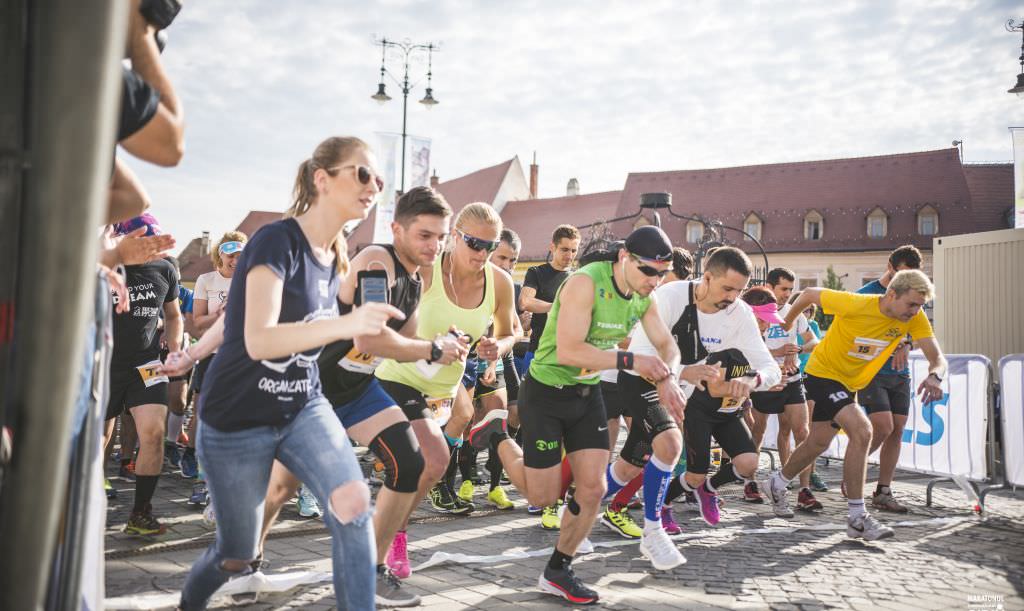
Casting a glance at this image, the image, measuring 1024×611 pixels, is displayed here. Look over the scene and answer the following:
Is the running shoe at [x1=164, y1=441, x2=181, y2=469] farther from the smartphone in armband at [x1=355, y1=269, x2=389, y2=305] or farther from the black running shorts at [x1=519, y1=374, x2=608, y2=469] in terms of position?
the smartphone in armband at [x1=355, y1=269, x2=389, y2=305]

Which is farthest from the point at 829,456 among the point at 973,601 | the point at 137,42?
the point at 137,42

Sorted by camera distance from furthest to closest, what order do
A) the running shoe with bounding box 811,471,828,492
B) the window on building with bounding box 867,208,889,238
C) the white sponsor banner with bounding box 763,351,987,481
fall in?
1. the window on building with bounding box 867,208,889,238
2. the running shoe with bounding box 811,471,828,492
3. the white sponsor banner with bounding box 763,351,987,481

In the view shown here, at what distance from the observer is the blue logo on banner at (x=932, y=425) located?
9.49 m

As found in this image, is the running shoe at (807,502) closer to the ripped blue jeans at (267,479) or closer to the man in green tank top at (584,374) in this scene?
the man in green tank top at (584,374)

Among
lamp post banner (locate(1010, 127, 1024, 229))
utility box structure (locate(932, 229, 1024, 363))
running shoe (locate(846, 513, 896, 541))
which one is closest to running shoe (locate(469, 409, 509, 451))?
running shoe (locate(846, 513, 896, 541))

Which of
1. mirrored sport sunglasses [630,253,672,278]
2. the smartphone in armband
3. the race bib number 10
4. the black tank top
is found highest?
mirrored sport sunglasses [630,253,672,278]

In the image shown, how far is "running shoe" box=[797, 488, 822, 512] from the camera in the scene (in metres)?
7.81

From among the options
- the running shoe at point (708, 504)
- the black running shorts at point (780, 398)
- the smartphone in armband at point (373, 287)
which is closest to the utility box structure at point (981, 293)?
the black running shorts at point (780, 398)

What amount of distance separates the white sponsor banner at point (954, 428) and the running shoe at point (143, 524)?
682cm

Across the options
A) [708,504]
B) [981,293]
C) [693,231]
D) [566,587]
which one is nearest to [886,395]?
[708,504]

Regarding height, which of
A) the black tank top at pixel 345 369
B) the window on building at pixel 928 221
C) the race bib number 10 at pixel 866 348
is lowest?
the black tank top at pixel 345 369

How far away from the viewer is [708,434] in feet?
21.2

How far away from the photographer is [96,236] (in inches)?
40.9

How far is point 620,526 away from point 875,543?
6.57 ft
